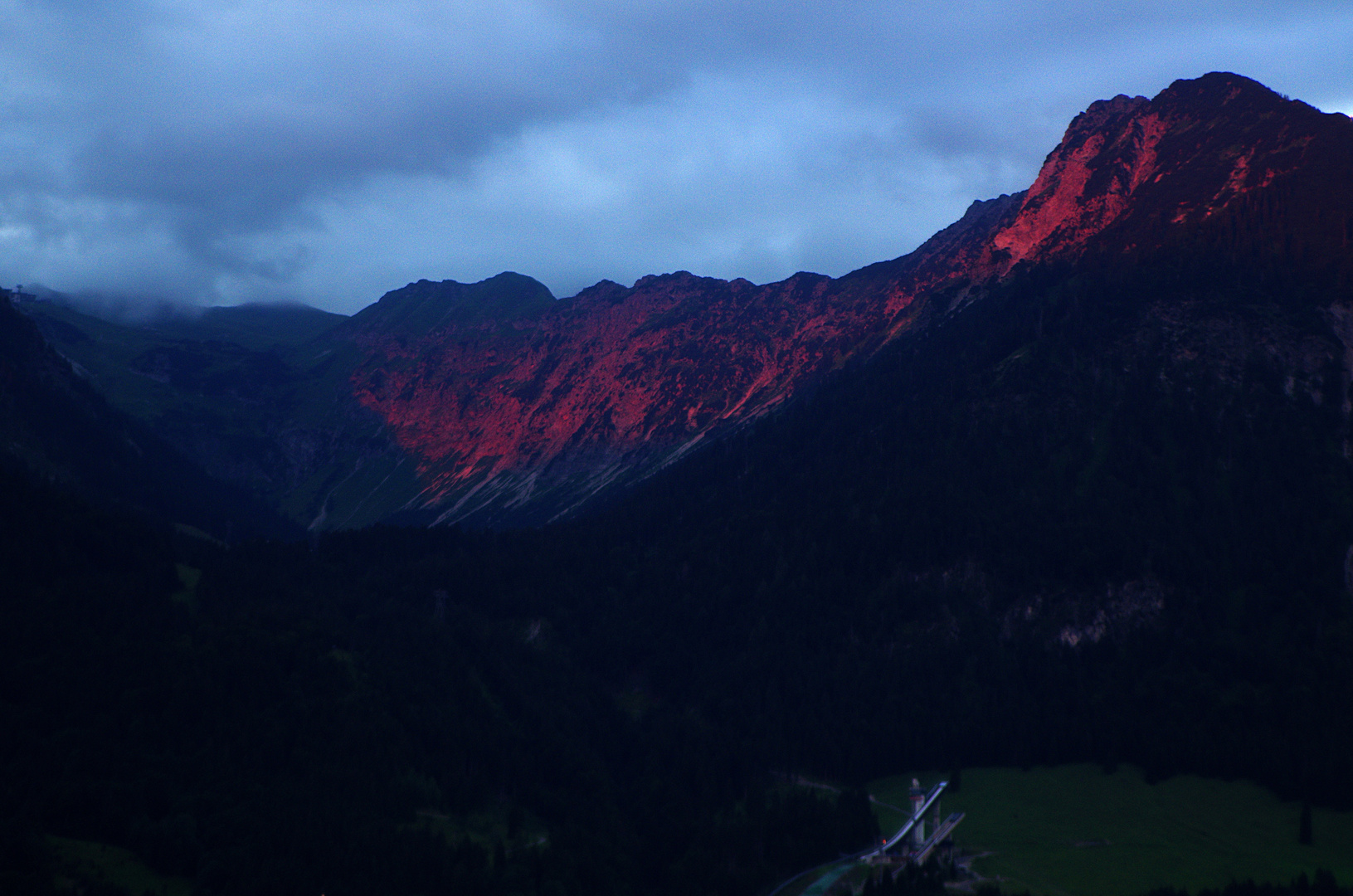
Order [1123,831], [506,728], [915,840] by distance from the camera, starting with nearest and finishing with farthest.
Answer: [915,840] < [1123,831] < [506,728]

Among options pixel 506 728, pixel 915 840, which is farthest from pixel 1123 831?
pixel 506 728

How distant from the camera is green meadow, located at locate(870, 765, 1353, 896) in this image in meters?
129

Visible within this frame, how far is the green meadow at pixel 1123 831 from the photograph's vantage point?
128750 mm

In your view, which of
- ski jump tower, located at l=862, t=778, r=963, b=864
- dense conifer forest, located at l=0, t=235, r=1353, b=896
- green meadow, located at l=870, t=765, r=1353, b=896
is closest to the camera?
dense conifer forest, located at l=0, t=235, r=1353, b=896

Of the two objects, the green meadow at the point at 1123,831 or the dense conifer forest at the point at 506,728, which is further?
the green meadow at the point at 1123,831

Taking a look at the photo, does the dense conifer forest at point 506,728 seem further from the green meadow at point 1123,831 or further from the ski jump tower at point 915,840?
the ski jump tower at point 915,840

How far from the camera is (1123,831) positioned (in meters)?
144

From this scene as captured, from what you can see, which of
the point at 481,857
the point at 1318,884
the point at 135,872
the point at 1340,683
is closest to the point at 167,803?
the point at 135,872

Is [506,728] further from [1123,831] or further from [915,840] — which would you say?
[1123,831]

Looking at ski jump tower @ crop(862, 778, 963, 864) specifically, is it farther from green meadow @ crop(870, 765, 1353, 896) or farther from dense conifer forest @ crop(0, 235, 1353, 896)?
dense conifer forest @ crop(0, 235, 1353, 896)

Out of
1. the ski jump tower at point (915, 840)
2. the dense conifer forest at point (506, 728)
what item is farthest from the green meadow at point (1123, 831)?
the dense conifer forest at point (506, 728)

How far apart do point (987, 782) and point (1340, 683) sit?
174 feet

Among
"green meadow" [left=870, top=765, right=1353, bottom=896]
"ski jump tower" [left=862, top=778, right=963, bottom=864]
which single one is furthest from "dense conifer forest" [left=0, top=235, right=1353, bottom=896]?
"ski jump tower" [left=862, top=778, right=963, bottom=864]

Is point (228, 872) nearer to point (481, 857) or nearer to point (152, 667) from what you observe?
point (481, 857)
